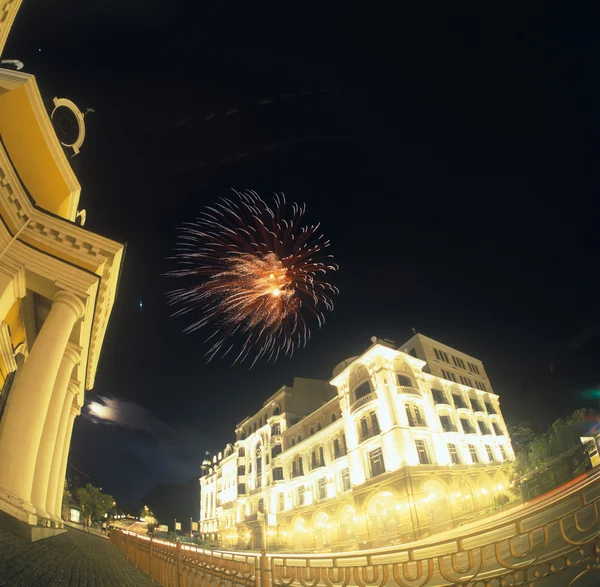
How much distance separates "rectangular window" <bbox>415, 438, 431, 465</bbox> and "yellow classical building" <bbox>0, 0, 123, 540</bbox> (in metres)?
23.5

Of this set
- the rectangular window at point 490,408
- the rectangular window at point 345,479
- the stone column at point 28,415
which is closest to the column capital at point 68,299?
the stone column at point 28,415

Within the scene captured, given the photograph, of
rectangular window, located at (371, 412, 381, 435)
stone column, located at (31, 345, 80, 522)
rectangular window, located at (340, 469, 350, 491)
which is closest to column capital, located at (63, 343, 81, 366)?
stone column, located at (31, 345, 80, 522)

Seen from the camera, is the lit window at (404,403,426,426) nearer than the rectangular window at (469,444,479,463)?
Yes

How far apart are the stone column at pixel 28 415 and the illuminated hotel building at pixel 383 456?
70.5 ft

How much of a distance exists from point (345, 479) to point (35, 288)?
2912cm

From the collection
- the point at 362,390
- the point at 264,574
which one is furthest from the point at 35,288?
the point at 362,390

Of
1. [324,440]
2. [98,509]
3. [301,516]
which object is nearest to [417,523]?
[324,440]

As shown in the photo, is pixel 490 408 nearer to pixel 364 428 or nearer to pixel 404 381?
pixel 404 381

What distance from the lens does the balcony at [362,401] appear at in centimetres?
2724

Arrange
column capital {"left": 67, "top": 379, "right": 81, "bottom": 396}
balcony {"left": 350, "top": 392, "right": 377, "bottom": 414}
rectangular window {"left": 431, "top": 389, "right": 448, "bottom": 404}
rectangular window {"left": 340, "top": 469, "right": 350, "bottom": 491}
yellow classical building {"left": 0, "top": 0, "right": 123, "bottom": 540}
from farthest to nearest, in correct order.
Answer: rectangular window {"left": 431, "top": 389, "right": 448, "bottom": 404}
rectangular window {"left": 340, "top": 469, "right": 350, "bottom": 491}
balcony {"left": 350, "top": 392, "right": 377, "bottom": 414}
column capital {"left": 67, "top": 379, "right": 81, "bottom": 396}
yellow classical building {"left": 0, "top": 0, "right": 123, "bottom": 540}

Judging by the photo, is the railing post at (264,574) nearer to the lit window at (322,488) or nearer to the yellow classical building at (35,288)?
the yellow classical building at (35,288)

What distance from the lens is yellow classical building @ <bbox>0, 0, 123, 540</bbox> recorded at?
7.11 meters

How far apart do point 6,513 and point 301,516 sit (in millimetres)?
34006

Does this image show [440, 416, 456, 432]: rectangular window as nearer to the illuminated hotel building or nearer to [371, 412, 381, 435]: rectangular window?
the illuminated hotel building
